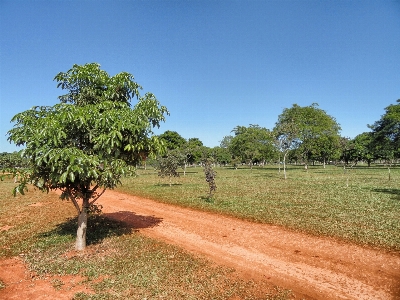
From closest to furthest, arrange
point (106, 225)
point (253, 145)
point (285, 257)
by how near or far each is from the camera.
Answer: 1. point (285, 257)
2. point (106, 225)
3. point (253, 145)

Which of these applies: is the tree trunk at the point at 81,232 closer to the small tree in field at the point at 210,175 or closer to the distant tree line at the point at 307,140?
the small tree in field at the point at 210,175

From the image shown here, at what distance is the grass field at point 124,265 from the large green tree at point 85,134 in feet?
4.31

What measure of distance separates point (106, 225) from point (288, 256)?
31.2ft

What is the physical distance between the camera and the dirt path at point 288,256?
24.3 ft

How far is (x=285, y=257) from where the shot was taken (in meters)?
9.52

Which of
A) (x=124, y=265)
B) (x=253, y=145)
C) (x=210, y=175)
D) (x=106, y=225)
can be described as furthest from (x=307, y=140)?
(x=124, y=265)

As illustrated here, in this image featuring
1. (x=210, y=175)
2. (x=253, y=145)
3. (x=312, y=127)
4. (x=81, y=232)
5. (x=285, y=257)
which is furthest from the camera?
(x=253, y=145)

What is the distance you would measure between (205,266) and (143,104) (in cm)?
659

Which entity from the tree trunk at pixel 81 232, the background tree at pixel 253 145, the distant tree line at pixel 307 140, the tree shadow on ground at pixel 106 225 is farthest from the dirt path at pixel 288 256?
the background tree at pixel 253 145

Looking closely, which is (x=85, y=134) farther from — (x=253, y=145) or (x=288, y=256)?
(x=253, y=145)

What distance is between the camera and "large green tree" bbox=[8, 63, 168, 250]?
333 inches

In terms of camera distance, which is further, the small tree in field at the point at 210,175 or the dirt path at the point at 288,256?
the small tree in field at the point at 210,175

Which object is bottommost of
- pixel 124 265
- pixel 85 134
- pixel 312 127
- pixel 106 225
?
pixel 124 265

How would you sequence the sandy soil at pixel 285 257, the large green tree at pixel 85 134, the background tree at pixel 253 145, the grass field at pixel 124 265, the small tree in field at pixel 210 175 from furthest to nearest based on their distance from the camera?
Result: the background tree at pixel 253 145 → the small tree in field at pixel 210 175 → the large green tree at pixel 85 134 → the sandy soil at pixel 285 257 → the grass field at pixel 124 265
